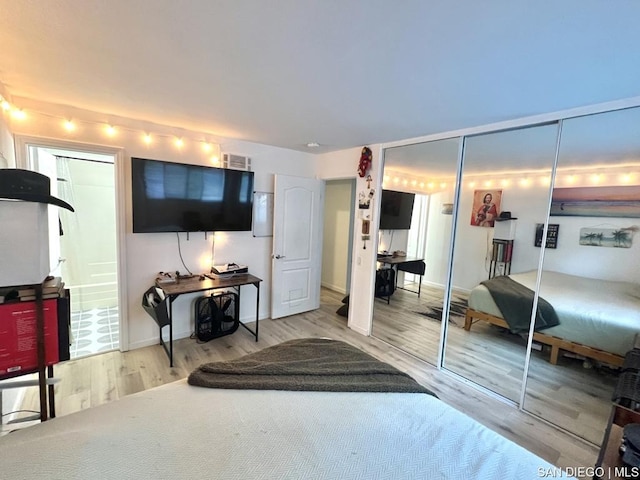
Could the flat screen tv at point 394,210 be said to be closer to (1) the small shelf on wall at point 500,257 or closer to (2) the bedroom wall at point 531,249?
(2) the bedroom wall at point 531,249

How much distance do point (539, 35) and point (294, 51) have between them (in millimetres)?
1133

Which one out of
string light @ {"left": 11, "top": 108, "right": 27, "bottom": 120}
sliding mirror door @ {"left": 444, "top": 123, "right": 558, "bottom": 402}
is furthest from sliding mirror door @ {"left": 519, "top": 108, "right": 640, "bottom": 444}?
string light @ {"left": 11, "top": 108, "right": 27, "bottom": 120}

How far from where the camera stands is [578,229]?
222cm

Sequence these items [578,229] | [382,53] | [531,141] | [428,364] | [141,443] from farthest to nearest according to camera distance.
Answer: [428,364] → [531,141] → [578,229] → [382,53] → [141,443]

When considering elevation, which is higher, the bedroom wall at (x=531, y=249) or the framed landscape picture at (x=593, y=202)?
the framed landscape picture at (x=593, y=202)

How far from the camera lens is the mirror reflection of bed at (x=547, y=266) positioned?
2111 mm

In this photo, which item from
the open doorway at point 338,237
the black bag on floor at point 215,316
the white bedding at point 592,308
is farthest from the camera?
the open doorway at point 338,237

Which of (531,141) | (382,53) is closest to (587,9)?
(382,53)

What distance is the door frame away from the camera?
237cm

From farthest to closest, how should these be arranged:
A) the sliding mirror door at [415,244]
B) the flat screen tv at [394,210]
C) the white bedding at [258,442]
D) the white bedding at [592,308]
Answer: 1. the flat screen tv at [394,210]
2. the sliding mirror door at [415,244]
3. the white bedding at [592,308]
4. the white bedding at [258,442]

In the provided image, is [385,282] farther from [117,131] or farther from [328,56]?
[117,131]

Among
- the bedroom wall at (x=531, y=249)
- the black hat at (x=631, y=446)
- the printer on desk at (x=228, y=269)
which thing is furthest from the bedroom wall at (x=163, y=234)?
the black hat at (x=631, y=446)

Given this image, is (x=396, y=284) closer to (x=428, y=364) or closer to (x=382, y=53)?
(x=428, y=364)

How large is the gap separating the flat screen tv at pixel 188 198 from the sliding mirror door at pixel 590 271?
3084 millimetres
